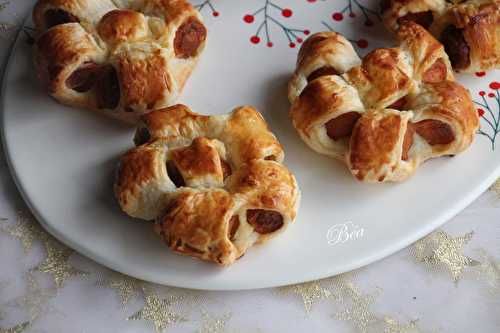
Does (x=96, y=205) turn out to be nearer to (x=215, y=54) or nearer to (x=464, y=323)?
(x=215, y=54)

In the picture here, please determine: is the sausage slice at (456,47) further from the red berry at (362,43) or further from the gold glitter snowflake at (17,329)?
the gold glitter snowflake at (17,329)

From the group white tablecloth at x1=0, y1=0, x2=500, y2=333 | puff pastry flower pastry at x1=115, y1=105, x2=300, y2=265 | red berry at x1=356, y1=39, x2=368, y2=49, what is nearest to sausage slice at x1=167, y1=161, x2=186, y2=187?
puff pastry flower pastry at x1=115, y1=105, x2=300, y2=265

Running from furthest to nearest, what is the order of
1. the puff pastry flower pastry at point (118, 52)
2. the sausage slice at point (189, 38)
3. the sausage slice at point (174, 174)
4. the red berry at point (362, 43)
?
the red berry at point (362, 43) < the sausage slice at point (189, 38) < the puff pastry flower pastry at point (118, 52) < the sausage slice at point (174, 174)

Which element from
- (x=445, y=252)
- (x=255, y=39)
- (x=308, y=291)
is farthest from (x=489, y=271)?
(x=255, y=39)

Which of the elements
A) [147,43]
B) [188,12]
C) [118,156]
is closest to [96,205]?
[118,156]

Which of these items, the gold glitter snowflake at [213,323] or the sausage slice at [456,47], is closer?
the gold glitter snowflake at [213,323]

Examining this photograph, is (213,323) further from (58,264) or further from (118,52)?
(118,52)

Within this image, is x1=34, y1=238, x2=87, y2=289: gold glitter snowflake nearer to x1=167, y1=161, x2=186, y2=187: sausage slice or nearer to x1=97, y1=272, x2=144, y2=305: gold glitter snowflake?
x1=97, y1=272, x2=144, y2=305: gold glitter snowflake

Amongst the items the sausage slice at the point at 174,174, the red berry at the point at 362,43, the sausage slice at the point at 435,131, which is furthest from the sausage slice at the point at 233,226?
the red berry at the point at 362,43
